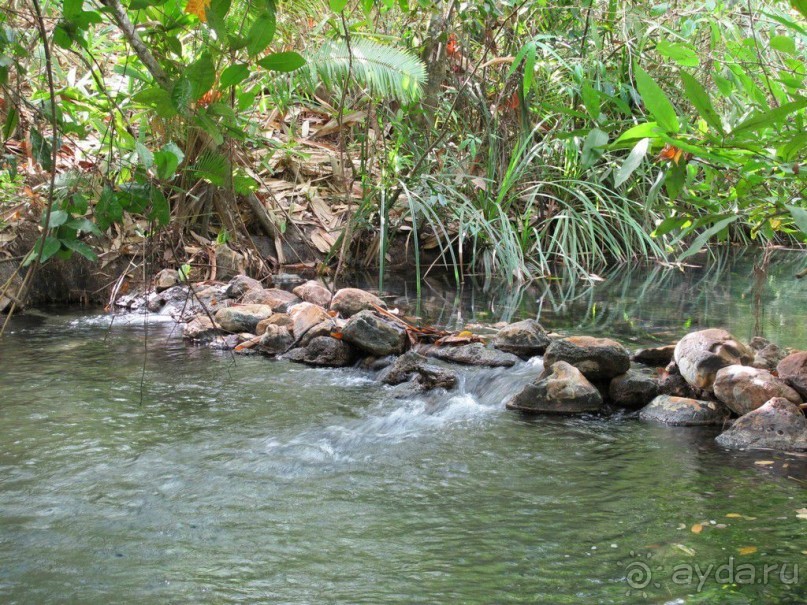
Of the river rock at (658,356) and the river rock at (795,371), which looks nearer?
the river rock at (795,371)

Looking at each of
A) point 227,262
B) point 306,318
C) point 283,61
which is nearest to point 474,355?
point 306,318

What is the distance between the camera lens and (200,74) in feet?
5.49

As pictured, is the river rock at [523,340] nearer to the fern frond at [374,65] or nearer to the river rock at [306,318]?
the river rock at [306,318]

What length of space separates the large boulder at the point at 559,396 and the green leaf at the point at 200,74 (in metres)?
2.17

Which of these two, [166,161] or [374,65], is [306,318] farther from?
[166,161]

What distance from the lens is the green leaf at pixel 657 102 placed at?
1.65 metres

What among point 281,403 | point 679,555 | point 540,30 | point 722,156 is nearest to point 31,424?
point 281,403

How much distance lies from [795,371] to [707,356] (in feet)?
1.12

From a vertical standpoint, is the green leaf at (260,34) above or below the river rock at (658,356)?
above

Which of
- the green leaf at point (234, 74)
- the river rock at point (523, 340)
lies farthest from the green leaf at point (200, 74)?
the river rock at point (523, 340)

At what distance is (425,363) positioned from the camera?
4.01 meters

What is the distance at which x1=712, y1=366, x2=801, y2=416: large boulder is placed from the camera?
10.4 feet

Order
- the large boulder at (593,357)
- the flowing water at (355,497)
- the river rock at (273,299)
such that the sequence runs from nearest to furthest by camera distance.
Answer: the flowing water at (355,497), the large boulder at (593,357), the river rock at (273,299)

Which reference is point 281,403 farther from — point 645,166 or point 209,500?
point 645,166
